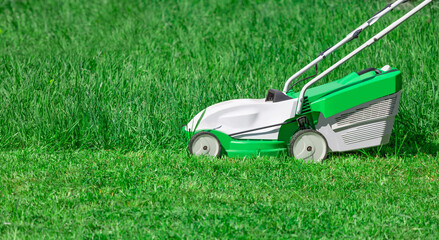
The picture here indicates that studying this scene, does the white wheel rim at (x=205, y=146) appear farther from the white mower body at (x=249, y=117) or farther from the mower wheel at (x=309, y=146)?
the mower wheel at (x=309, y=146)

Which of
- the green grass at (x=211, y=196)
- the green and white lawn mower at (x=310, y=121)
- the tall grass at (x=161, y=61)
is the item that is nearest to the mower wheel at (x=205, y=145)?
the green and white lawn mower at (x=310, y=121)

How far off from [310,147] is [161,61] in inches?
103

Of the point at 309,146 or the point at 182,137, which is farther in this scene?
the point at 182,137

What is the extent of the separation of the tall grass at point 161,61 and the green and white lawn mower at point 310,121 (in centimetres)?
51

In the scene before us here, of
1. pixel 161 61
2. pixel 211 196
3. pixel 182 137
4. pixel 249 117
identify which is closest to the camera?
pixel 211 196

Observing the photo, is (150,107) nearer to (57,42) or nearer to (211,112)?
(211,112)

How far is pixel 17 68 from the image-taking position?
6180 mm

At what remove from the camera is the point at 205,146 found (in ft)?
15.0

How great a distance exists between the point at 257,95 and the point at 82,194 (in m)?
2.10

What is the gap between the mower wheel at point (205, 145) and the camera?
4.53 meters

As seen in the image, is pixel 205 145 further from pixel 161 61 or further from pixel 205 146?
pixel 161 61

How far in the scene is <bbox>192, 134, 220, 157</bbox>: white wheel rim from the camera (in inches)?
179

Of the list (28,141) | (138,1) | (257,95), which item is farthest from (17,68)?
(138,1)

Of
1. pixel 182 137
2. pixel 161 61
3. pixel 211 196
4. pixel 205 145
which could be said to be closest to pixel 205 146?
pixel 205 145
